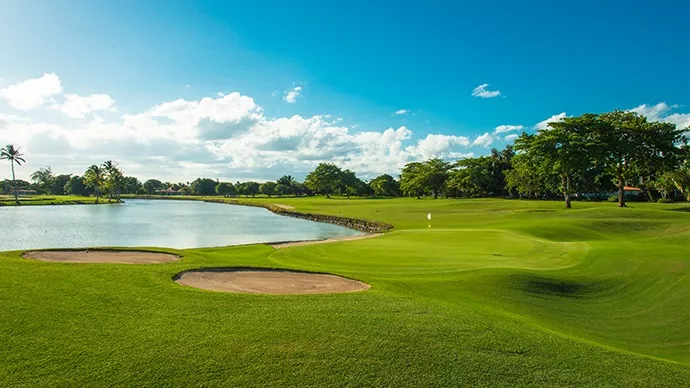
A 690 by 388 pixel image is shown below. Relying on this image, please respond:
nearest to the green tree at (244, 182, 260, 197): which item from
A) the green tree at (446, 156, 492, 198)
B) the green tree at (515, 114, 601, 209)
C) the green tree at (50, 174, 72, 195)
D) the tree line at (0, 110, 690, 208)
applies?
the tree line at (0, 110, 690, 208)

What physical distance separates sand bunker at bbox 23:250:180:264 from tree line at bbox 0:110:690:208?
4281cm

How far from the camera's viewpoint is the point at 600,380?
21.0ft

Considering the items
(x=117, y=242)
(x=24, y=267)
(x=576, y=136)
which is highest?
(x=576, y=136)

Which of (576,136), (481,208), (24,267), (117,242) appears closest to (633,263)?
(24,267)

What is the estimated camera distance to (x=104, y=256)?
16.1 m

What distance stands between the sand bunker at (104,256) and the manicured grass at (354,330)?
2258 mm

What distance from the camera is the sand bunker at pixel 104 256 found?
48.4 feet

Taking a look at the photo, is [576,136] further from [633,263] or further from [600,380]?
[600,380]

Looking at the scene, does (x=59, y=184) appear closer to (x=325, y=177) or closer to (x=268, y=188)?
(x=268, y=188)

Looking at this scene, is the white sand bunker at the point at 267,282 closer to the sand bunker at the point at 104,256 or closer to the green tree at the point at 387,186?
the sand bunker at the point at 104,256

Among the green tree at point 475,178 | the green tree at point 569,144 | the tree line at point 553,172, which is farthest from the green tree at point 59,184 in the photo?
the green tree at point 569,144

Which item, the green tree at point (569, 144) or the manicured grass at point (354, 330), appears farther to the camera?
the green tree at point (569, 144)

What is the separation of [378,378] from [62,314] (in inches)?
237

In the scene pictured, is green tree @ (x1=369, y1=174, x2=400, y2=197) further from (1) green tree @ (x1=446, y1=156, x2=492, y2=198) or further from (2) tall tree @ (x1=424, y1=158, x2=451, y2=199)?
(1) green tree @ (x1=446, y1=156, x2=492, y2=198)
